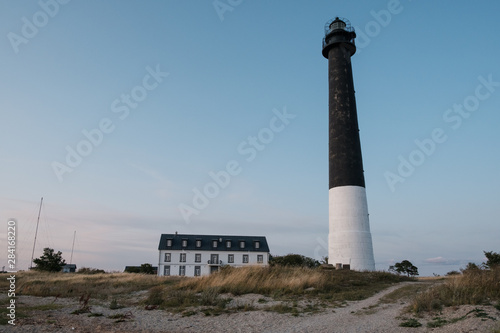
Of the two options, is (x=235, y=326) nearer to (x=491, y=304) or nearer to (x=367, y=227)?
(x=491, y=304)

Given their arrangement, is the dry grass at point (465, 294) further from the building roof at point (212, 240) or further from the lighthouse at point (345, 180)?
the building roof at point (212, 240)

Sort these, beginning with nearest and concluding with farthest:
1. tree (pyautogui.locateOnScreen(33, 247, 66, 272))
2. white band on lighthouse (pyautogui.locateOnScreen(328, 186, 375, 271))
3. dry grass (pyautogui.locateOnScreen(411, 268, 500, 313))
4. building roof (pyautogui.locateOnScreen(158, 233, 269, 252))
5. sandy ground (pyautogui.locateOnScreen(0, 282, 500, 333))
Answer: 1. sandy ground (pyautogui.locateOnScreen(0, 282, 500, 333))
2. dry grass (pyautogui.locateOnScreen(411, 268, 500, 313))
3. white band on lighthouse (pyautogui.locateOnScreen(328, 186, 375, 271))
4. tree (pyautogui.locateOnScreen(33, 247, 66, 272))
5. building roof (pyautogui.locateOnScreen(158, 233, 269, 252))

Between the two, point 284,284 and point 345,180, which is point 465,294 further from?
point 345,180

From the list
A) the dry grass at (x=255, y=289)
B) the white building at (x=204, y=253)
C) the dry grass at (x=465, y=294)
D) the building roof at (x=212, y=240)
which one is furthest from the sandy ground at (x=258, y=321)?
the building roof at (x=212, y=240)

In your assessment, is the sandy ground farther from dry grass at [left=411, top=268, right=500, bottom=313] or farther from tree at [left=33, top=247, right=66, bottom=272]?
tree at [left=33, top=247, right=66, bottom=272]

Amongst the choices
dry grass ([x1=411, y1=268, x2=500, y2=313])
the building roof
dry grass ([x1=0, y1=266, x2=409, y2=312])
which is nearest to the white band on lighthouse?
dry grass ([x1=0, y1=266, x2=409, y2=312])

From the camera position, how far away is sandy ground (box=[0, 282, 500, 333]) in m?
8.05

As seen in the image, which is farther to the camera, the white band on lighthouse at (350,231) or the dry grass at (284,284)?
the white band on lighthouse at (350,231)

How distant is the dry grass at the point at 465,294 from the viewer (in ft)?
31.3

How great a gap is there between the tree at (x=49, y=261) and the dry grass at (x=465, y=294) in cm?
3857

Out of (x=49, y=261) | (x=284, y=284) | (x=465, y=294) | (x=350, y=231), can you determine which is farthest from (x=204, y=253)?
(x=465, y=294)

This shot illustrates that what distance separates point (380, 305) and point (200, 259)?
138 feet

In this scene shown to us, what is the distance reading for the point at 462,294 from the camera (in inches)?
401

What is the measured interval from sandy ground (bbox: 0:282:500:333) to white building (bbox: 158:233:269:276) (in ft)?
131
